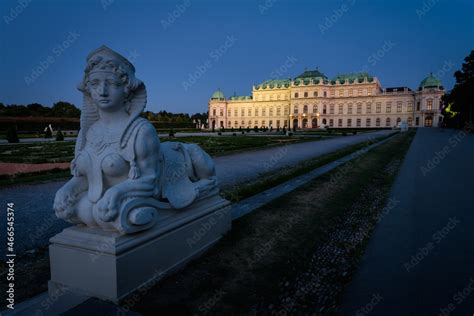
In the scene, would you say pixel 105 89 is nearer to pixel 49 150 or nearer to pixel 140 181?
pixel 140 181

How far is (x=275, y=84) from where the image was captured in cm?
8112

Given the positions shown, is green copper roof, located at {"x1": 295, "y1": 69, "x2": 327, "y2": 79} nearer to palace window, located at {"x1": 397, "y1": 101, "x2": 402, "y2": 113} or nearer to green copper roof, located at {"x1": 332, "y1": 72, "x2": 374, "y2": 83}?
green copper roof, located at {"x1": 332, "y1": 72, "x2": 374, "y2": 83}

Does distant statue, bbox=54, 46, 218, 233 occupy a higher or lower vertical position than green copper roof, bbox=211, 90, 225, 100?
lower

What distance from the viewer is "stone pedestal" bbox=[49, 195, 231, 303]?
1917mm

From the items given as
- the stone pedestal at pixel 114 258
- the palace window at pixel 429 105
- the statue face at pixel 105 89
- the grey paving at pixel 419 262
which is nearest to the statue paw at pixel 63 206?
the stone pedestal at pixel 114 258

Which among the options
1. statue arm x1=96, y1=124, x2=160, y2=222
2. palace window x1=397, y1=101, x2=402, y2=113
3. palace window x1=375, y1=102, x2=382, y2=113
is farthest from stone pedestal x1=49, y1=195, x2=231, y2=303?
palace window x1=375, y1=102, x2=382, y2=113

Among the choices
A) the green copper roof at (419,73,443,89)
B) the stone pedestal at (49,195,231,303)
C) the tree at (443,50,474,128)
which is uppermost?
the green copper roof at (419,73,443,89)

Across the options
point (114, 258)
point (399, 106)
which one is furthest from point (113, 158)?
point (399, 106)

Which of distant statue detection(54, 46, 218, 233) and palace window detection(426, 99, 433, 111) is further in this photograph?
palace window detection(426, 99, 433, 111)

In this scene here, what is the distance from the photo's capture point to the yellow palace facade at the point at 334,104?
64.1 metres

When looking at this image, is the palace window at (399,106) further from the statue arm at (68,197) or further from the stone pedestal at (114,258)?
the statue arm at (68,197)

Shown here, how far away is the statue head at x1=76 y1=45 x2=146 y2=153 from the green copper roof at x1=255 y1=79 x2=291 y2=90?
79931 millimetres

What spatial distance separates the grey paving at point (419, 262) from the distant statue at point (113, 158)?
1.61m

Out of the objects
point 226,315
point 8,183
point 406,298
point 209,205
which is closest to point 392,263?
point 406,298
